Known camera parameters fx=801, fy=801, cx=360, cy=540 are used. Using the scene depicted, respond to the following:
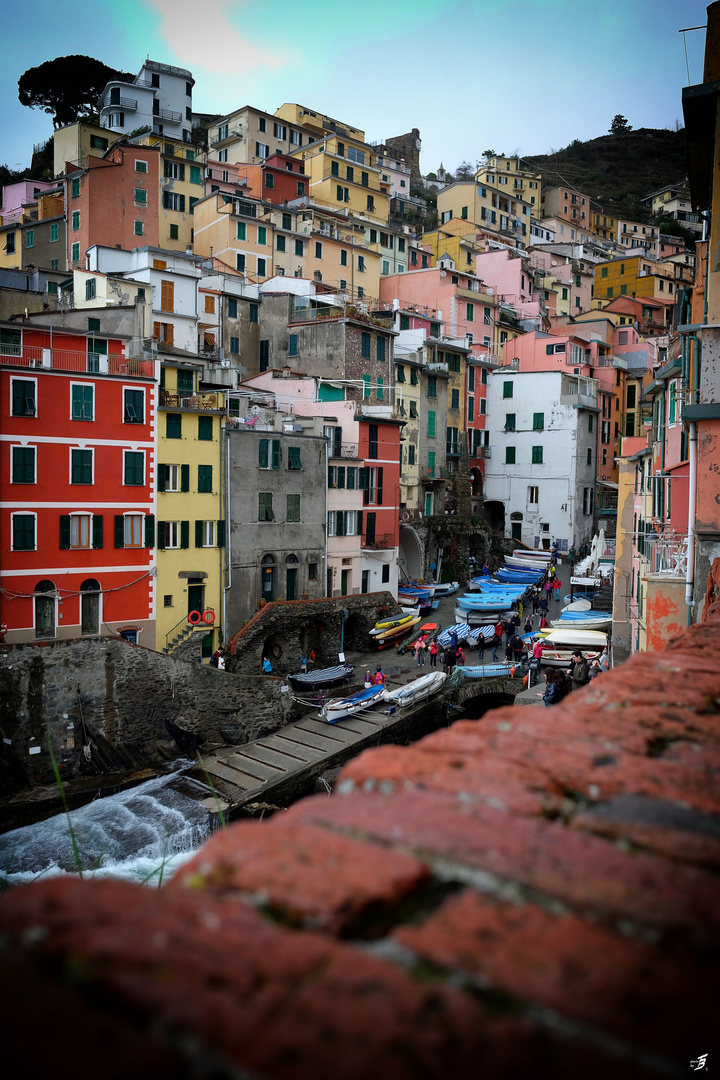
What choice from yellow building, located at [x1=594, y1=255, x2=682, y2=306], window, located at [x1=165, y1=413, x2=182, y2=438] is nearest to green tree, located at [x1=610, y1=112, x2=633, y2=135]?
yellow building, located at [x1=594, y1=255, x2=682, y2=306]

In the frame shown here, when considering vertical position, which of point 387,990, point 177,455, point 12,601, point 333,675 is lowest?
point 333,675

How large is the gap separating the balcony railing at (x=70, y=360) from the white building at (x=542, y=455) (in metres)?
38.8

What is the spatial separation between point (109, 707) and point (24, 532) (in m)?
7.70

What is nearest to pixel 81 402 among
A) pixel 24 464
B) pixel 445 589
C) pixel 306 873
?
pixel 24 464

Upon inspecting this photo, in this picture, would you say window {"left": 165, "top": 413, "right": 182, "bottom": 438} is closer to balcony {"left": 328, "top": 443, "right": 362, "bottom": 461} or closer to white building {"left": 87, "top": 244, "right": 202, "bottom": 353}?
balcony {"left": 328, "top": 443, "right": 362, "bottom": 461}

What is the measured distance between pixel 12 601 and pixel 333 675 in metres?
14.0

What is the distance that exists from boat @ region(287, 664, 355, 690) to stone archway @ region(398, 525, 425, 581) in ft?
64.3

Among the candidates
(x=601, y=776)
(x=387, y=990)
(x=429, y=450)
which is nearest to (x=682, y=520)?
(x=601, y=776)

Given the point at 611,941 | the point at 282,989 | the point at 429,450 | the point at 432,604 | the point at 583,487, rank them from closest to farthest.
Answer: the point at 282,989 → the point at 611,941 → the point at 432,604 → the point at 429,450 → the point at 583,487

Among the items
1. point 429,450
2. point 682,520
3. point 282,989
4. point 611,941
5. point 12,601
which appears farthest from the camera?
point 429,450

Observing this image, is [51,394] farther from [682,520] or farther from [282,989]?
[282,989]

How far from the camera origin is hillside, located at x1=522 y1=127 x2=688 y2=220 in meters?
142

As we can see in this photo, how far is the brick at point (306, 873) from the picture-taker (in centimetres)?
166

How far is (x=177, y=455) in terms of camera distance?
36.4 m
